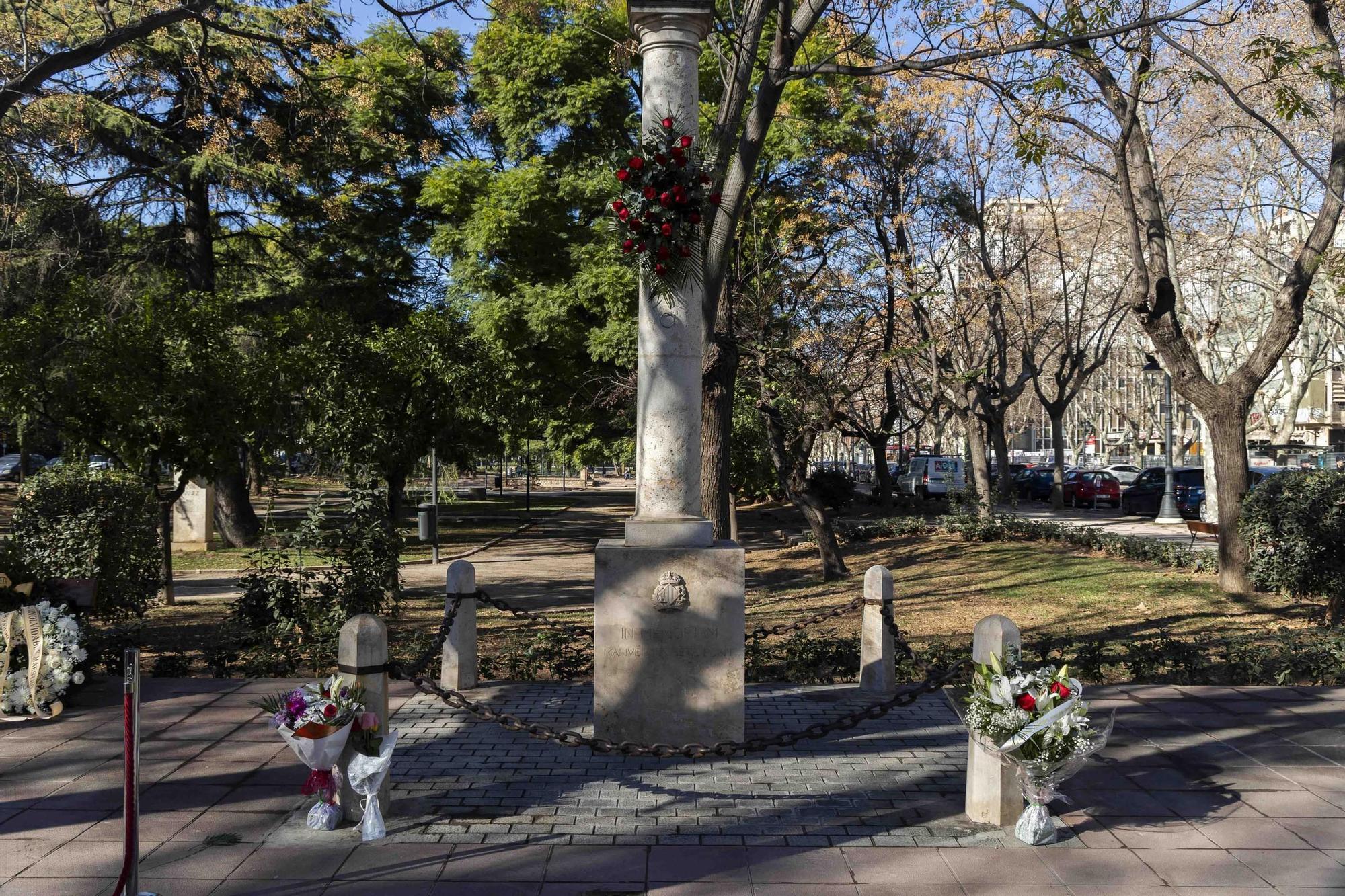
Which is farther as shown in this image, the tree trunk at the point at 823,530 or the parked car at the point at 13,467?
the parked car at the point at 13,467

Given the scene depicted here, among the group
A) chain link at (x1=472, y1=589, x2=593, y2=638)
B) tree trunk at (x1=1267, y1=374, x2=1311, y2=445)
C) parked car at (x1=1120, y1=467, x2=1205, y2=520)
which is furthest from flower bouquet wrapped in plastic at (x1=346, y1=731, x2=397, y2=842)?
tree trunk at (x1=1267, y1=374, x2=1311, y2=445)

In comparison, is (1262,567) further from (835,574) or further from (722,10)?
(722,10)

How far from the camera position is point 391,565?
11398mm

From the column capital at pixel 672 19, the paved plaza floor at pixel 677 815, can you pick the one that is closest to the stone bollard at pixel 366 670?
the paved plaza floor at pixel 677 815

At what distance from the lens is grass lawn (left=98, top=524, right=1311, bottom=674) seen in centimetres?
1298

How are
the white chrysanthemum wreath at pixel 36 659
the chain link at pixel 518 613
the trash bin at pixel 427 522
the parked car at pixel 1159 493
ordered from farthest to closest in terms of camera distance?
the parked car at pixel 1159 493 → the trash bin at pixel 427 522 → the chain link at pixel 518 613 → the white chrysanthemum wreath at pixel 36 659

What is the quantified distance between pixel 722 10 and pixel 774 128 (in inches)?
398

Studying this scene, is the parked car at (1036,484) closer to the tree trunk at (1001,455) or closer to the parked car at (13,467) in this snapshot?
the tree trunk at (1001,455)

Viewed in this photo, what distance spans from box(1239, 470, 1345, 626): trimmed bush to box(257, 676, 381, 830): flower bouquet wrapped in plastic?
11585 mm

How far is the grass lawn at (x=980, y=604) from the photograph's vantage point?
511 inches

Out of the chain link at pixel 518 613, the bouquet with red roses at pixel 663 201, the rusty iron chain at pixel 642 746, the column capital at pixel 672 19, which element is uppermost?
the column capital at pixel 672 19

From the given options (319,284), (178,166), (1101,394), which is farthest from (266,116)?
(1101,394)

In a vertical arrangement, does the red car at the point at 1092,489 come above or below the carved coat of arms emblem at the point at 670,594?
below

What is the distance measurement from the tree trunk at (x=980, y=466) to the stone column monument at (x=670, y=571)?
800 inches
